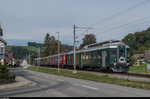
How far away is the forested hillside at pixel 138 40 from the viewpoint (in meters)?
122

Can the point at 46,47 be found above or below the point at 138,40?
below

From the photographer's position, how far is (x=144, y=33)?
122688mm

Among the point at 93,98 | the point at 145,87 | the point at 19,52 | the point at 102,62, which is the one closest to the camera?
the point at 93,98

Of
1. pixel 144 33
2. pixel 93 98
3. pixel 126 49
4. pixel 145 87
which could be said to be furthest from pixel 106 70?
pixel 144 33

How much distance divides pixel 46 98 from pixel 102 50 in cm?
1713

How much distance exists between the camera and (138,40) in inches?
4980

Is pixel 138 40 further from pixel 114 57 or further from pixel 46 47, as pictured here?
pixel 114 57

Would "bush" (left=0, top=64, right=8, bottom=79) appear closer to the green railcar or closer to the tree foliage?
the green railcar

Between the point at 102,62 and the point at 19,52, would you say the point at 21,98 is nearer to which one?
the point at 102,62

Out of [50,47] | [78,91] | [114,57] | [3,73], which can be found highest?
[50,47]

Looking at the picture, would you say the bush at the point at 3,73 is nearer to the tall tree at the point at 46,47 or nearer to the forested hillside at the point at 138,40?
the tall tree at the point at 46,47

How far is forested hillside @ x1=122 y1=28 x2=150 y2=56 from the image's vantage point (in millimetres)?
121725

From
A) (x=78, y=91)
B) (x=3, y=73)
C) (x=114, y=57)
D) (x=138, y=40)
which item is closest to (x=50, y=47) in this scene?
(x=138, y=40)

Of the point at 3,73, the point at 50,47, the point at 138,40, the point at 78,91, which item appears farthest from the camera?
the point at 138,40
